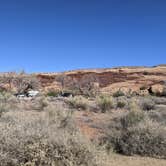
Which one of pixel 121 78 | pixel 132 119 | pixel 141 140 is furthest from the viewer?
pixel 121 78

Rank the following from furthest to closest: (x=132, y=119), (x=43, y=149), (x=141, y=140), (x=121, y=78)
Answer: (x=121, y=78) < (x=132, y=119) < (x=141, y=140) < (x=43, y=149)

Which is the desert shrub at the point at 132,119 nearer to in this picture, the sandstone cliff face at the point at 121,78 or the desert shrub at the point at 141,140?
the desert shrub at the point at 141,140

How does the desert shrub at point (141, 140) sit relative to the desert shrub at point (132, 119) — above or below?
below

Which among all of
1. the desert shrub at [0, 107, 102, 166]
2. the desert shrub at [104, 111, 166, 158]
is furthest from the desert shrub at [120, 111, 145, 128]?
the desert shrub at [0, 107, 102, 166]

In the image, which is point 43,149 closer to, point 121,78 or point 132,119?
point 132,119

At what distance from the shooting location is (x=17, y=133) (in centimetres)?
807

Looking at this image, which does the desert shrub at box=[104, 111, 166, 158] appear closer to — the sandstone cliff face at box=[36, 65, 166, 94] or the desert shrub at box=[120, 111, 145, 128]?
the desert shrub at box=[120, 111, 145, 128]

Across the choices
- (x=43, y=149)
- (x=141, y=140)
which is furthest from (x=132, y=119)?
(x=43, y=149)

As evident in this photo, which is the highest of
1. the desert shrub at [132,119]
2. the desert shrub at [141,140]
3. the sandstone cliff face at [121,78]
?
the sandstone cliff face at [121,78]

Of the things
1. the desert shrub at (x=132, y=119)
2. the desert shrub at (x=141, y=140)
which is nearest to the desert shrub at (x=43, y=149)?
the desert shrub at (x=141, y=140)

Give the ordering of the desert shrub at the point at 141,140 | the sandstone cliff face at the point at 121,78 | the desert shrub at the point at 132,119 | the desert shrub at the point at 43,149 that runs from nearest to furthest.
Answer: the desert shrub at the point at 43,149 → the desert shrub at the point at 141,140 → the desert shrub at the point at 132,119 → the sandstone cliff face at the point at 121,78

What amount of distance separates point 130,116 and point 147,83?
60881mm

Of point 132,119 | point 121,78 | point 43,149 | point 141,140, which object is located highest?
point 121,78

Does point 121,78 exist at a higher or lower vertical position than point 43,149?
higher
